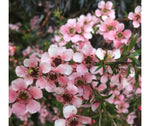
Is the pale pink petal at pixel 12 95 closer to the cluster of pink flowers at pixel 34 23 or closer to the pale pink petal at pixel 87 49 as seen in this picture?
the pale pink petal at pixel 87 49

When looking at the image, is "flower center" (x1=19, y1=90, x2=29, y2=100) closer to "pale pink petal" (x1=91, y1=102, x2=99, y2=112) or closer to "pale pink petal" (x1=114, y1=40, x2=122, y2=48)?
"pale pink petal" (x1=91, y1=102, x2=99, y2=112)

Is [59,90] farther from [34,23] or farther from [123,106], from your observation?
[34,23]

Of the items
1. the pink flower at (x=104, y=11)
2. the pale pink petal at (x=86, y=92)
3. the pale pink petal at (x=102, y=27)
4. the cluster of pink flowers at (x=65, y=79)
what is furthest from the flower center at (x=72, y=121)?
the pink flower at (x=104, y=11)

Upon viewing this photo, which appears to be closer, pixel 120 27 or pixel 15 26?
pixel 120 27

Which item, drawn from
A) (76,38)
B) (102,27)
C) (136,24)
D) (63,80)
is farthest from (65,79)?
(136,24)

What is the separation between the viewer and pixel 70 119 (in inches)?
29.4

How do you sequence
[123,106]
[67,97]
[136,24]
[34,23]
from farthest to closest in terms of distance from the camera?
[34,23]
[123,106]
[136,24]
[67,97]

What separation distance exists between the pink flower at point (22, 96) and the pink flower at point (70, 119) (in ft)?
0.33

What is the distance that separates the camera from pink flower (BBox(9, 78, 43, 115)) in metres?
0.71

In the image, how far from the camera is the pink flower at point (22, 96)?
27.9 inches

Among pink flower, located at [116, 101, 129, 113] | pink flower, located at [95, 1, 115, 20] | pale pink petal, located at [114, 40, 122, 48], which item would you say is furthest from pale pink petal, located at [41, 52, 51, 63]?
pink flower, located at [116, 101, 129, 113]

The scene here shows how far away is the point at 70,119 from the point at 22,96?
19cm

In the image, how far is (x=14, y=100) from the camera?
72 centimetres

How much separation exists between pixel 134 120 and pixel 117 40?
854mm
